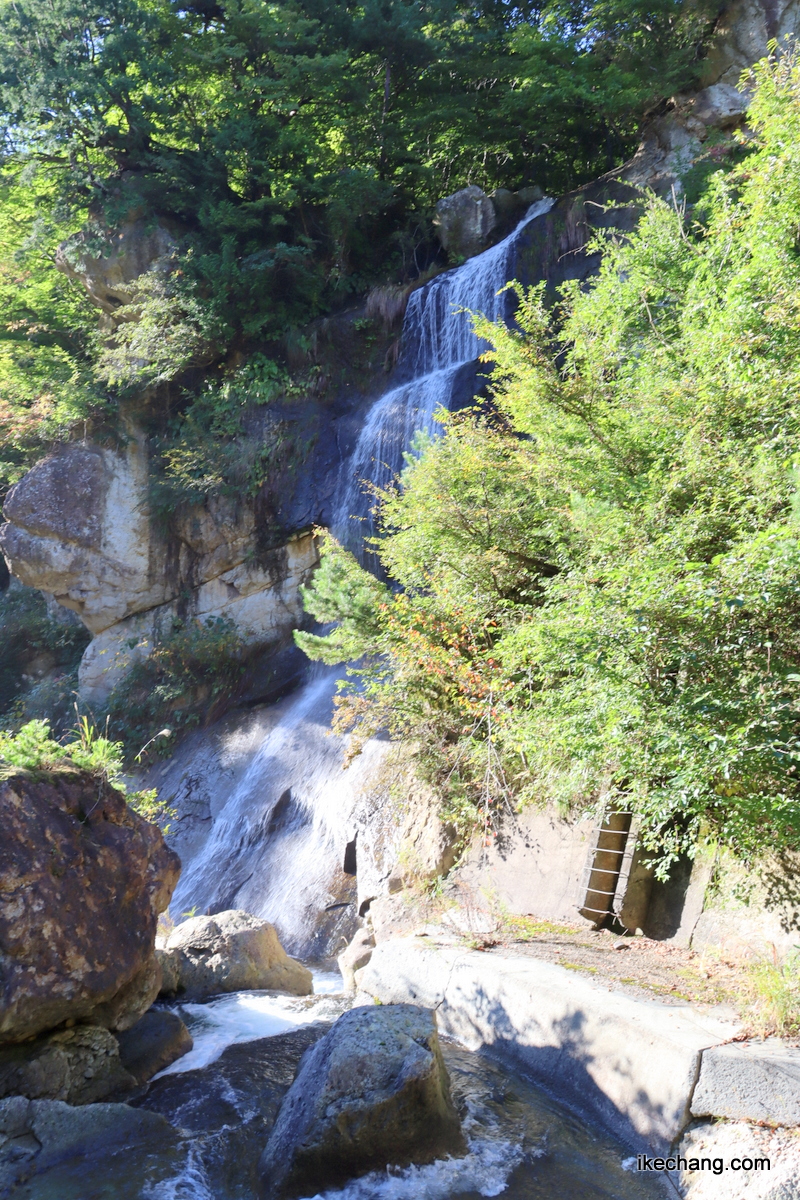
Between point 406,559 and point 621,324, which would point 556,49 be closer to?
point 621,324

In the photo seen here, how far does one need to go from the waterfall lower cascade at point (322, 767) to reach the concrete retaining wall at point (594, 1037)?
3.73 meters

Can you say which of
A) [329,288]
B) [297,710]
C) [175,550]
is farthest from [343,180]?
[297,710]

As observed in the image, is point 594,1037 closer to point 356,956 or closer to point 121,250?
point 356,956

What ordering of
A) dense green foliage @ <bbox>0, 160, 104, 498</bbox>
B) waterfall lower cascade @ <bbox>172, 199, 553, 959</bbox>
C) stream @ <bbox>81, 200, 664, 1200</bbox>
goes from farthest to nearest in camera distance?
dense green foliage @ <bbox>0, 160, 104, 498</bbox> < waterfall lower cascade @ <bbox>172, 199, 553, 959</bbox> < stream @ <bbox>81, 200, 664, 1200</bbox>

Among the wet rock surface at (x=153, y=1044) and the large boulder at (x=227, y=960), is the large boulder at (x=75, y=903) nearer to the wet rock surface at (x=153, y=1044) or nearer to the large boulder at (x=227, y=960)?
the wet rock surface at (x=153, y=1044)

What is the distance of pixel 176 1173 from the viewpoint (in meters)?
4.58

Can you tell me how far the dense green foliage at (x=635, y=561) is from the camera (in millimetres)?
4805

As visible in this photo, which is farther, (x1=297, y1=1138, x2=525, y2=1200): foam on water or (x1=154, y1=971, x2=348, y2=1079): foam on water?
(x1=154, y1=971, x2=348, y2=1079): foam on water

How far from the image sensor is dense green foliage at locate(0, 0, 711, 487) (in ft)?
54.8

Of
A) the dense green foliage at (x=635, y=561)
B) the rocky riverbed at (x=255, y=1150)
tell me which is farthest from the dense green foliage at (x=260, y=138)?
the rocky riverbed at (x=255, y=1150)

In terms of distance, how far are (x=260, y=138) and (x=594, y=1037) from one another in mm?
18782

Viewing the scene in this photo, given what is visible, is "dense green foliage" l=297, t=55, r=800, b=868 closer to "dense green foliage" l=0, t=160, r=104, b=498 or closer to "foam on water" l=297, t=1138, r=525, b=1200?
"foam on water" l=297, t=1138, r=525, b=1200

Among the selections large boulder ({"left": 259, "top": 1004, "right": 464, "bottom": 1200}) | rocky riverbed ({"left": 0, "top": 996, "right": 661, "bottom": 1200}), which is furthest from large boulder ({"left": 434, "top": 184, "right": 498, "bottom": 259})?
large boulder ({"left": 259, "top": 1004, "right": 464, "bottom": 1200})

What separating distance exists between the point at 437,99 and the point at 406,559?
14301mm
